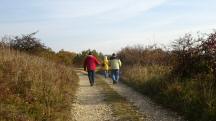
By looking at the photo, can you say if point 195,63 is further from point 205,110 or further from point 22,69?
point 22,69

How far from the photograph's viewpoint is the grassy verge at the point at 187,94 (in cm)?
1223

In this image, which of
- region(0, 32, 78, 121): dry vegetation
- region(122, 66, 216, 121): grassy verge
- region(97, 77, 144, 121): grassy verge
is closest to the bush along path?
region(97, 77, 144, 121): grassy verge

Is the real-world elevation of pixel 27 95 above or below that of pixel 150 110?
above

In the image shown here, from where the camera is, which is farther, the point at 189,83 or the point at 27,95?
the point at 189,83

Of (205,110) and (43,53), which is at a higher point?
(43,53)

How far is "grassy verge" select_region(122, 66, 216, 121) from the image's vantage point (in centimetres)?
1223

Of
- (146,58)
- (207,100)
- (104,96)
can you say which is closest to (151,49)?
(146,58)

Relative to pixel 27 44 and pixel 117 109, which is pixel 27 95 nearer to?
pixel 117 109

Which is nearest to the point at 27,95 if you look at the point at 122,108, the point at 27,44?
the point at 122,108

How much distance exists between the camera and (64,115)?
12.5m

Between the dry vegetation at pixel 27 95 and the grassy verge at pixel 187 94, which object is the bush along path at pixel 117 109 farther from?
the dry vegetation at pixel 27 95

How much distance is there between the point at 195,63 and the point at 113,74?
1023 cm

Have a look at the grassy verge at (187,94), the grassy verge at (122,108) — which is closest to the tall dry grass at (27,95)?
the grassy verge at (122,108)

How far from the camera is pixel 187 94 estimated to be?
46.4 feet
